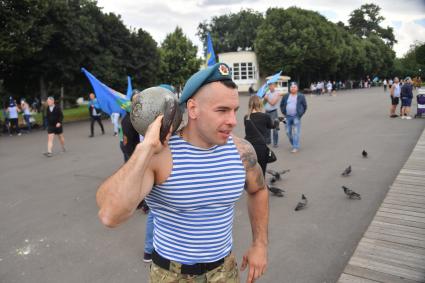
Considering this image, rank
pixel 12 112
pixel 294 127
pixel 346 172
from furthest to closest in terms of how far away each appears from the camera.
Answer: pixel 12 112, pixel 294 127, pixel 346 172

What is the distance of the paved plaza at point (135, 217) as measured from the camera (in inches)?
171

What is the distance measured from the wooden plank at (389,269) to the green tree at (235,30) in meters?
72.3

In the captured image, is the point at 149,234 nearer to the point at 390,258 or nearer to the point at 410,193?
the point at 390,258

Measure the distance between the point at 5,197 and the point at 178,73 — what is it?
35591 mm

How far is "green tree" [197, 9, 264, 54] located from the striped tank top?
73794mm

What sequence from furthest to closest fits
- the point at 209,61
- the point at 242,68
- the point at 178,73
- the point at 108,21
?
the point at 242,68 → the point at 178,73 → the point at 108,21 → the point at 209,61

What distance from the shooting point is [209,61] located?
3883mm

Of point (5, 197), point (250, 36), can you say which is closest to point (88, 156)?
point (5, 197)

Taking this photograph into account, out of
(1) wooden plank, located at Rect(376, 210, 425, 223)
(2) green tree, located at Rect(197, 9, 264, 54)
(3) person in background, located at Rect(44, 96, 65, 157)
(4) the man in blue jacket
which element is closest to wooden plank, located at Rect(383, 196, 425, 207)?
(1) wooden plank, located at Rect(376, 210, 425, 223)

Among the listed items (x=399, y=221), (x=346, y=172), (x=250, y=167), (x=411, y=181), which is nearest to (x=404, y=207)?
(x=399, y=221)

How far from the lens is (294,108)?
10.4 m

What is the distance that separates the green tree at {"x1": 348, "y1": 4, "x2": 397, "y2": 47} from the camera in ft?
312

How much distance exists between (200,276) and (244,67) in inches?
2234

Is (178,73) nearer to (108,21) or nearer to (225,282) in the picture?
(108,21)
